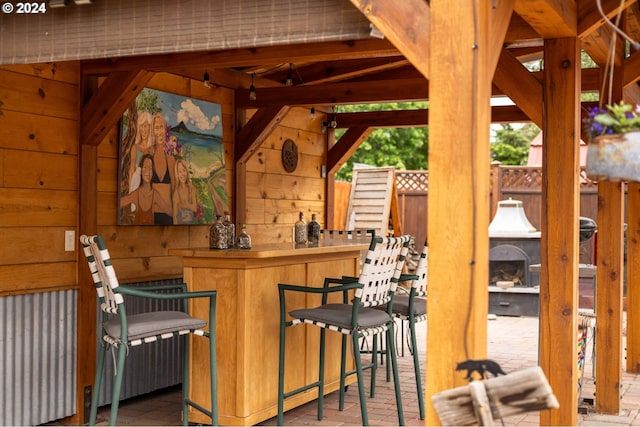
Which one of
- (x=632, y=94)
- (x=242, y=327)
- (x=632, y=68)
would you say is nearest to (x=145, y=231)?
(x=242, y=327)

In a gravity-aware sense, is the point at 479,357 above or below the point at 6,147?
below

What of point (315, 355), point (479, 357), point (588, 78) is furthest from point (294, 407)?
point (588, 78)

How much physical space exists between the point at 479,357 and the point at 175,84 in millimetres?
3797

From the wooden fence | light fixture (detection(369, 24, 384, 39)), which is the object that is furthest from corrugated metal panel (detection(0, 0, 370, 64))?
the wooden fence

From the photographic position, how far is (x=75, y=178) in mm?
5004

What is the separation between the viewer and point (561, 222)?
414 cm

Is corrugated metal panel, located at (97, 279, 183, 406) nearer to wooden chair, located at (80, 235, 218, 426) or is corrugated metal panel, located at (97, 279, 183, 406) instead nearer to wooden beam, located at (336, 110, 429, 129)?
wooden chair, located at (80, 235, 218, 426)

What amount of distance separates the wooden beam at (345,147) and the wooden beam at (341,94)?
64.5 inches

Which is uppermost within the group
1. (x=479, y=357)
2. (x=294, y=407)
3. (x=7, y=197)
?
(x=7, y=197)

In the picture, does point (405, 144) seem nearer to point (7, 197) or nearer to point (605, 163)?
point (7, 197)

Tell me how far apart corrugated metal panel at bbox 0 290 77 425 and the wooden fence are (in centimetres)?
612

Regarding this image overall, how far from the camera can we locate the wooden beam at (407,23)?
286 centimetres

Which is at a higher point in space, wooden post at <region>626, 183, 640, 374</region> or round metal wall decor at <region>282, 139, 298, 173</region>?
round metal wall decor at <region>282, 139, 298, 173</region>

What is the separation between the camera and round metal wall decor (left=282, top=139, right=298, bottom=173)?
749 centimetres
